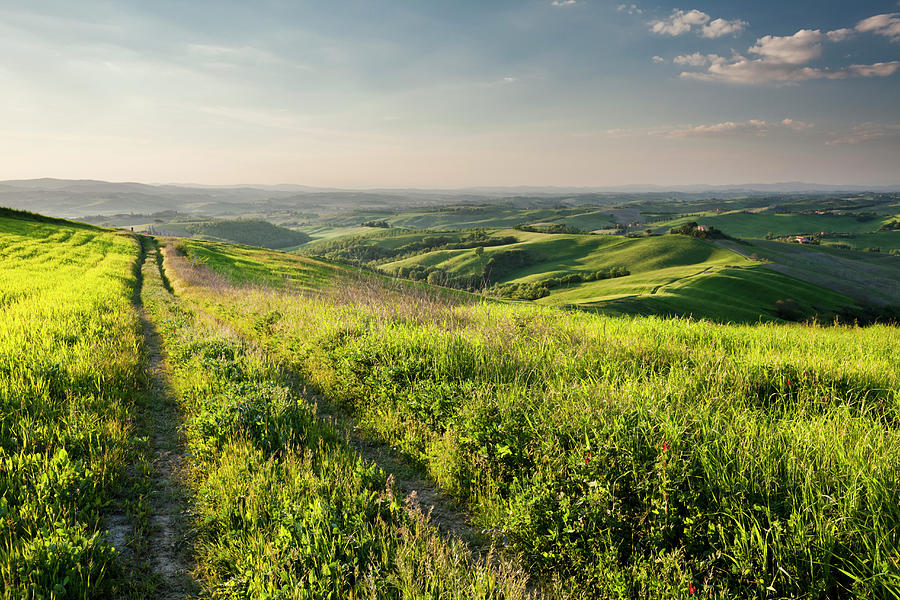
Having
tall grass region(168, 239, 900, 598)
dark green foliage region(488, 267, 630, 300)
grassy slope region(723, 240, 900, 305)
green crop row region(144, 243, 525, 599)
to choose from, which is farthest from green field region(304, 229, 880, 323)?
green crop row region(144, 243, 525, 599)

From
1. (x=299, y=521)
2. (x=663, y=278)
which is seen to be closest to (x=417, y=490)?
(x=299, y=521)

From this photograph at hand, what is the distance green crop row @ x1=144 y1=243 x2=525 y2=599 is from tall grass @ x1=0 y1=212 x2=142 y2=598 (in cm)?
93

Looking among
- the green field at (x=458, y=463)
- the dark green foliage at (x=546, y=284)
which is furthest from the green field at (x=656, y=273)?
the green field at (x=458, y=463)

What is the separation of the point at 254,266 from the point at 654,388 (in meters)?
46.9

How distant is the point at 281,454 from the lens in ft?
17.7

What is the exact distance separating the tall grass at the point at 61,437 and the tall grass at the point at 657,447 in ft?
11.9

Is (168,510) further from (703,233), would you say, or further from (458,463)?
(703,233)

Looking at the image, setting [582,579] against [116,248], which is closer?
[582,579]

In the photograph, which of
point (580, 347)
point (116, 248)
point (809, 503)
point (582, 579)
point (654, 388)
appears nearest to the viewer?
point (809, 503)

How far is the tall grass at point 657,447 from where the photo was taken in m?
3.21

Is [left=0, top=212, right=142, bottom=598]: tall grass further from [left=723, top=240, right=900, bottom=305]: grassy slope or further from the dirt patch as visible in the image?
[left=723, top=240, right=900, bottom=305]: grassy slope

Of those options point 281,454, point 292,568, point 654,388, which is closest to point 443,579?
point 292,568

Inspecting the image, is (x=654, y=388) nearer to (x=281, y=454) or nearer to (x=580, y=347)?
(x=580, y=347)

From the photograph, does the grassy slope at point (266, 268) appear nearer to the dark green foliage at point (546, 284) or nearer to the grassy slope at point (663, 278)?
the grassy slope at point (663, 278)
